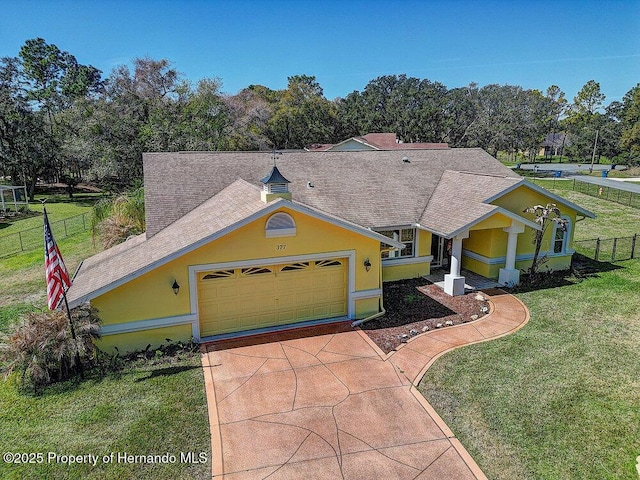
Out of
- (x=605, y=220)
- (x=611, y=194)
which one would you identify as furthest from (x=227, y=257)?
(x=611, y=194)

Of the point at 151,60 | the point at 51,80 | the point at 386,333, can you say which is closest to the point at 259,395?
the point at 386,333

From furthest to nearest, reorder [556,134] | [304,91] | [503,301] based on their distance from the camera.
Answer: [556,134] → [304,91] → [503,301]

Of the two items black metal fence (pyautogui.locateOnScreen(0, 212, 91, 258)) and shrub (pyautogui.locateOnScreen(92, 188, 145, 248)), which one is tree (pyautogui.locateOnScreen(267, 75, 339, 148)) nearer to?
black metal fence (pyautogui.locateOnScreen(0, 212, 91, 258))

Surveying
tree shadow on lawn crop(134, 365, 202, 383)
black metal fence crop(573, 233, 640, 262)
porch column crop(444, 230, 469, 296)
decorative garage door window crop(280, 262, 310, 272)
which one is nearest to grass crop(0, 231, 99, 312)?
tree shadow on lawn crop(134, 365, 202, 383)

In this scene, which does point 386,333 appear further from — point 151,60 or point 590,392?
point 151,60

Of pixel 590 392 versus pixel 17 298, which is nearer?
pixel 590 392

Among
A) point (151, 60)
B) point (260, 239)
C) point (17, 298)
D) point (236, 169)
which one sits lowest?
point (17, 298)

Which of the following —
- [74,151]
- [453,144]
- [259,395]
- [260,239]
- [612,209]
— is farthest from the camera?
[453,144]
